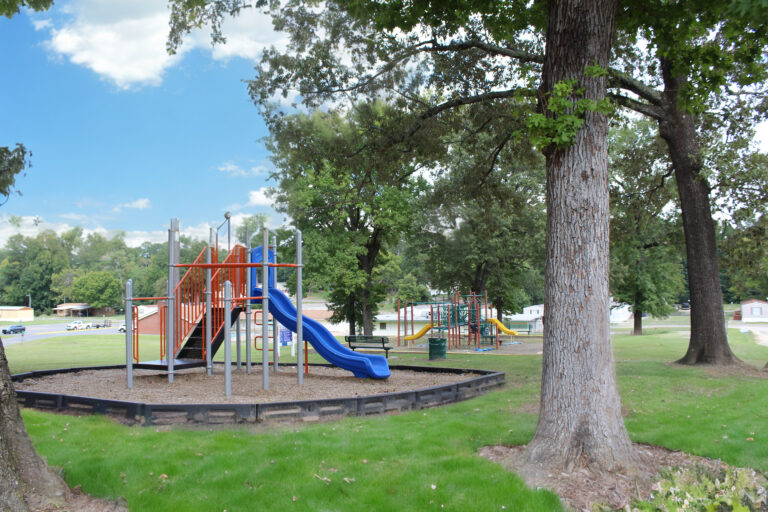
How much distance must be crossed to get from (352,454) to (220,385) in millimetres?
5985

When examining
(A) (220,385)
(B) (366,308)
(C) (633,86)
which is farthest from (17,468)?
(B) (366,308)

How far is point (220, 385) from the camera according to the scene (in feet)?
37.1

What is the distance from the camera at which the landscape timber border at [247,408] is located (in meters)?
7.74

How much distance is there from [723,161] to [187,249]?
69.0 m

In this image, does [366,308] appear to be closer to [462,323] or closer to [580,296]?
[462,323]

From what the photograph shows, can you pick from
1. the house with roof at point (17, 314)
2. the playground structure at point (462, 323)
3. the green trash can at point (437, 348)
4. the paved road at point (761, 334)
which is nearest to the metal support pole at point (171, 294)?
the green trash can at point (437, 348)

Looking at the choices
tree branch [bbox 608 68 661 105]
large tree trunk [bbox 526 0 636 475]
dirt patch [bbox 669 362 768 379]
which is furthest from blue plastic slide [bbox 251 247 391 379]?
tree branch [bbox 608 68 661 105]

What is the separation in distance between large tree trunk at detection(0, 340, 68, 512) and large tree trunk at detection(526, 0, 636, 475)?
440 centimetres

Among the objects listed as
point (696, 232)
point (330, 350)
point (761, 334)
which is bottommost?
point (761, 334)

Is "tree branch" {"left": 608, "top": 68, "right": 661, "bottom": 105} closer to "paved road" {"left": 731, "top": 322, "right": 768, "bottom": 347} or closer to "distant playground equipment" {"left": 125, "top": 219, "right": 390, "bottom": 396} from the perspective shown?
"distant playground equipment" {"left": 125, "top": 219, "right": 390, "bottom": 396}

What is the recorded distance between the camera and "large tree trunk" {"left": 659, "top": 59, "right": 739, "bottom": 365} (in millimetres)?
13672

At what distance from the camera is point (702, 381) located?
1154 centimetres

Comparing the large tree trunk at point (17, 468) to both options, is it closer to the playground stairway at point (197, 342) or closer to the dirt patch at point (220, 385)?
the dirt patch at point (220, 385)

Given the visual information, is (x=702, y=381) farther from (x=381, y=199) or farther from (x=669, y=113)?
(x=381, y=199)
